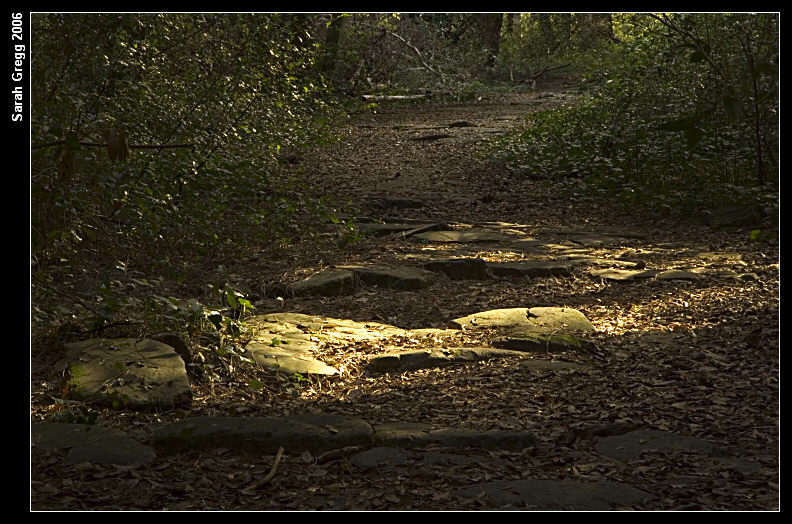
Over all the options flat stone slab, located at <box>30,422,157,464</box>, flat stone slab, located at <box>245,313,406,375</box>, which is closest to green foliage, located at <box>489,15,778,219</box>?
flat stone slab, located at <box>245,313,406,375</box>

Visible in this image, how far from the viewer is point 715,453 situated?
351 centimetres

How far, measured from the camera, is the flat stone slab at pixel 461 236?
8391 mm

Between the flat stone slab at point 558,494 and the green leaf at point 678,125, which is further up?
the green leaf at point 678,125

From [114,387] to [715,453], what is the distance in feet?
9.33

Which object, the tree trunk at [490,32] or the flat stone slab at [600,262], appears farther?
the tree trunk at [490,32]

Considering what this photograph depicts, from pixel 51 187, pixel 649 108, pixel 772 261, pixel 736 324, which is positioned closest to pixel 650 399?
pixel 736 324

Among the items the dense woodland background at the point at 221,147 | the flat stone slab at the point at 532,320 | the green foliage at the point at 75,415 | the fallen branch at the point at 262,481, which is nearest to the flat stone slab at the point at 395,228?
the dense woodland background at the point at 221,147

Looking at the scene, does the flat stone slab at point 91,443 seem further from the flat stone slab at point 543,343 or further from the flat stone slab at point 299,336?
the flat stone slab at point 543,343

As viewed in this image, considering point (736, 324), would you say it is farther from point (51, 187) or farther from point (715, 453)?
point (51, 187)

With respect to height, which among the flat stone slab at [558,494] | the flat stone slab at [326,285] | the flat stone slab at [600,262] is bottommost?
the flat stone slab at [558,494]

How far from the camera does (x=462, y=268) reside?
713 centimetres

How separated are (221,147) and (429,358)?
463 centimetres

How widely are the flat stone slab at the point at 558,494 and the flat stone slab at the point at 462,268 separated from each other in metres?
3.93

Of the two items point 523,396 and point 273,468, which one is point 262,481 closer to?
point 273,468
